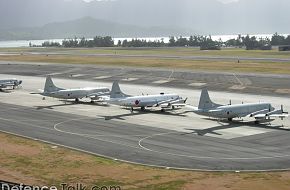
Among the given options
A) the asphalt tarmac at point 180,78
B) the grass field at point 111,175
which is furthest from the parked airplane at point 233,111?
the asphalt tarmac at point 180,78

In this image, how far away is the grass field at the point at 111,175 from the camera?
4616 centimetres

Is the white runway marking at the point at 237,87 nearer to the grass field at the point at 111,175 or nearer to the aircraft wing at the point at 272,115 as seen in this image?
the aircraft wing at the point at 272,115

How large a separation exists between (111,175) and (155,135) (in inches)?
Result: 854

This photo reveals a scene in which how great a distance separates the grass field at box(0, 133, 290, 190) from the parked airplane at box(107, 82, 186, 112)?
35.4 m

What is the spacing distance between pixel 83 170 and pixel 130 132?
22078mm

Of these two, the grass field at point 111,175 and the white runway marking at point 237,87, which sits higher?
the white runway marking at point 237,87

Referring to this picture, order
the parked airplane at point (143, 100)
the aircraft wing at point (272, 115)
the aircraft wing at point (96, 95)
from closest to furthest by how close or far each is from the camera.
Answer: the aircraft wing at point (272, 115) < the parked airplane at point (143, 100) < the aircraft wing at point (96, 95)

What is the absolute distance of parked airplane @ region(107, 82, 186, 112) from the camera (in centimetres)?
9294

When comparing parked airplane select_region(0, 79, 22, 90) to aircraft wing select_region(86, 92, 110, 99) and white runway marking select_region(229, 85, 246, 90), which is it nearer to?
aircraft wing select_region(86, 92, 110, 99)

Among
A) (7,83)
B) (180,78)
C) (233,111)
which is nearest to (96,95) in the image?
(233,111)

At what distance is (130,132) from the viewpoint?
72.7 m

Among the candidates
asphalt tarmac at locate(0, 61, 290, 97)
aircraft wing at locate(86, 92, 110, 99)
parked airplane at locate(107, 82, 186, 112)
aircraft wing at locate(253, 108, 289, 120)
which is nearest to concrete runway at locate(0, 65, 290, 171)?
aircraft wing at locate(253, 108, 289, 120)

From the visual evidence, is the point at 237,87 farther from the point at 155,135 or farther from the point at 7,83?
the point at 7,83

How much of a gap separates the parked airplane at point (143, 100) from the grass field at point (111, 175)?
35.4 m
